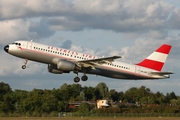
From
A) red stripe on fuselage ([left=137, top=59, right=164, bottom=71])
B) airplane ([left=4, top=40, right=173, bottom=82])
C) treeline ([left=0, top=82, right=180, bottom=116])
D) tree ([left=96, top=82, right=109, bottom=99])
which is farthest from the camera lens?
tree ([left=96, top=82, right=109, bottom=99])

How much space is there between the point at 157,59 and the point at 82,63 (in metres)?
13.8

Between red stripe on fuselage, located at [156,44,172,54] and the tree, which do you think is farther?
the tree

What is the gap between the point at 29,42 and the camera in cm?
6606

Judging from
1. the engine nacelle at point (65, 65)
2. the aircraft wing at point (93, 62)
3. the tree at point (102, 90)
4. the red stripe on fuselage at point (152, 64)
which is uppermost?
the tree at point (102, 90)

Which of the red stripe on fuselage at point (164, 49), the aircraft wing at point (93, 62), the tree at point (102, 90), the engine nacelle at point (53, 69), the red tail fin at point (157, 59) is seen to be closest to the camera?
the aircraft wing at point (93, 62)

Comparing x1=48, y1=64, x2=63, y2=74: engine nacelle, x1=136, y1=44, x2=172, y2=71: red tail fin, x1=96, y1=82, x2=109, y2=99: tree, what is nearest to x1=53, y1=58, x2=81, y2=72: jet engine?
x1=48, y1=64, x2=63, y2=74: engine nacelle

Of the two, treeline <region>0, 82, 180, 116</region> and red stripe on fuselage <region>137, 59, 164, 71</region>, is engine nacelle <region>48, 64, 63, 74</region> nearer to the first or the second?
red stripe on fuselage <region>137, 59, 164, 71</region>

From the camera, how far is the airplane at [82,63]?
215 ft

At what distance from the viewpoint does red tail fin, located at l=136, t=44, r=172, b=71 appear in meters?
74.2

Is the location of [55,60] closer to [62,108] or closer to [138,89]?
[62,108]

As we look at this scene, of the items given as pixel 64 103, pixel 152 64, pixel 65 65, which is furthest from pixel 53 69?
pixel 64 103

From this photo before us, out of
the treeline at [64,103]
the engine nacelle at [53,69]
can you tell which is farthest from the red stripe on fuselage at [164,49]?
the treeline at [64,103]

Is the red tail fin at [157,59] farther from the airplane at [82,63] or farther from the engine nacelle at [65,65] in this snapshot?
the engine nacelle at [65,65]

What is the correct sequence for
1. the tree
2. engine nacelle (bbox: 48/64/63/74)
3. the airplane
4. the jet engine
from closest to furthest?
the airplane, the jet engine, engine nacelle (bbox: 48/64/63/74), the tree
